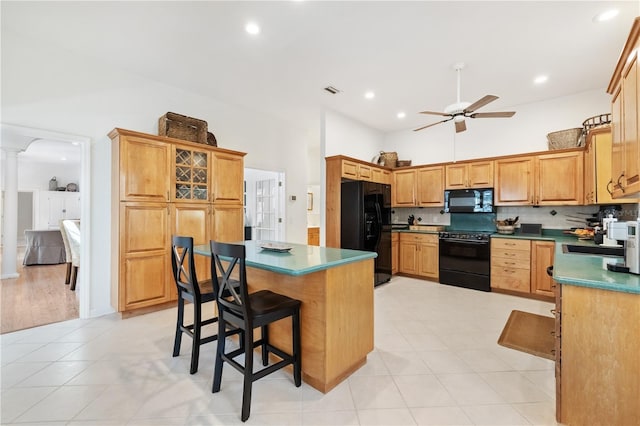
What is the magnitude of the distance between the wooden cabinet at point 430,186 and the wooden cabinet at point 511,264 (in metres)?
1.20

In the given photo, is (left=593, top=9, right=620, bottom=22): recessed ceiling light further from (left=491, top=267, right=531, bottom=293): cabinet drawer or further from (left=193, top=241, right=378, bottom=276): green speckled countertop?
(left=491, top=267, right=531, bottom=293): cabinet drawer

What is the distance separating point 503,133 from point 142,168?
5462mm

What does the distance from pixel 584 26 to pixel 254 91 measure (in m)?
3.72

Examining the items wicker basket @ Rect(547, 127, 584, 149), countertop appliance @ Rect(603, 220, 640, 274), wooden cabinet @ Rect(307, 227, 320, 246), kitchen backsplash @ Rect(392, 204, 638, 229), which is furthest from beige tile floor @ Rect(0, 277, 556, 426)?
wooden cabinet @ Rect(307, 227, 320, 246)

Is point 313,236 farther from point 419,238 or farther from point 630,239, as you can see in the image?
point 630,239

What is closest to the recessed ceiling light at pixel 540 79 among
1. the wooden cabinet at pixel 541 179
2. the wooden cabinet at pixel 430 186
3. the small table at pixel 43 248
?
the wooden cabinet at pixel 541 179

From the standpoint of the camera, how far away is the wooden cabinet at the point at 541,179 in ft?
12.8

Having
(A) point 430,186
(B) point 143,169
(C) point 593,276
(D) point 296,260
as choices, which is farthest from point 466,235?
(B) point 143,169

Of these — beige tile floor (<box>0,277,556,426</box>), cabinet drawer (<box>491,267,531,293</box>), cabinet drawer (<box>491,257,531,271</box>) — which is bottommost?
beige tile floor (<box>0,277,556,426</box>)

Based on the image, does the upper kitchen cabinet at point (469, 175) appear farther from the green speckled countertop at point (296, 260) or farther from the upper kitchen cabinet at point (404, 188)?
the green speckled countertop at point (296, 260)

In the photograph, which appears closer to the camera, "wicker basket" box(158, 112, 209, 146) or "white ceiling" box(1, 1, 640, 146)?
"white ceiling" box(1, 1, 640, 146)

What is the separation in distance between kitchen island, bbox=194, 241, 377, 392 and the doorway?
317 centimetres

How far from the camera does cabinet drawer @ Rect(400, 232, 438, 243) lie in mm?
4953

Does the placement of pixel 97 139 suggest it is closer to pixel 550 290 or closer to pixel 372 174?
pixel 372 174
